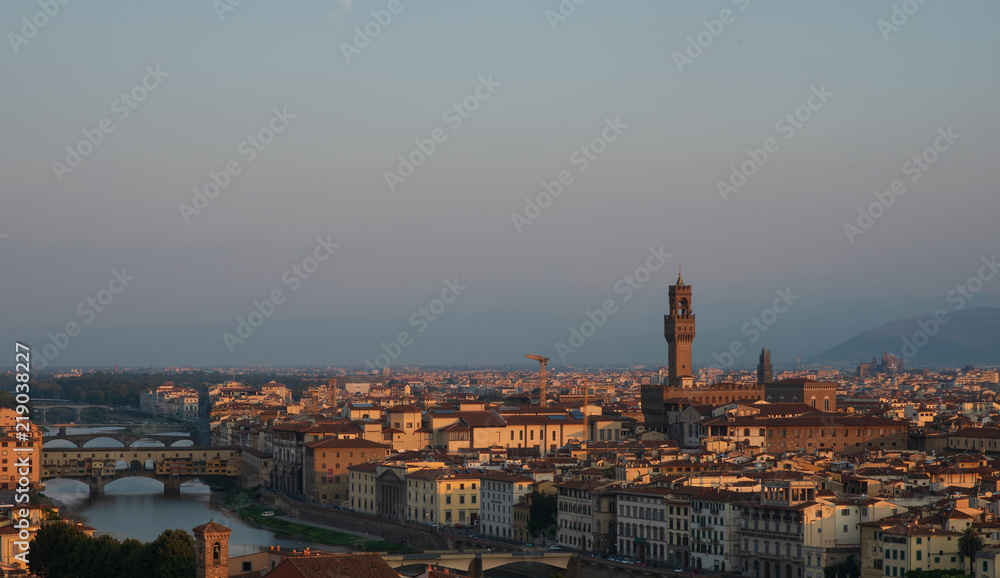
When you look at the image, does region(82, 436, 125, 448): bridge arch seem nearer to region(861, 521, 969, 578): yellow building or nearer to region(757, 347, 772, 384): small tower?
region(757, 347, 772, 384): small tower

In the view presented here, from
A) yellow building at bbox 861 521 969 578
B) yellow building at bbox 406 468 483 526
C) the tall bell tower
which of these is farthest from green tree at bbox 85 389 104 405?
yellow building at bbox 861 521 969 578

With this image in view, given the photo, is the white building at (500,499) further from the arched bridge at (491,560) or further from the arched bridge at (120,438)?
the arched bridge at (120,438)

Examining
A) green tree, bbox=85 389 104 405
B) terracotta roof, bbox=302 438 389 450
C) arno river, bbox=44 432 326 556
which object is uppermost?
terracotta roof, bbox=302 438 389 450

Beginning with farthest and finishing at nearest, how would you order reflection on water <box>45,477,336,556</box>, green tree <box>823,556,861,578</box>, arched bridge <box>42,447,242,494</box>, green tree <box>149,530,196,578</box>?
arched bridge <box>42,447,242,494</box>
reflection on water <box>45,477,336,556</box>
green tree <box>823,556,861,578</box>
green tree <box>149,530,196,578</box>

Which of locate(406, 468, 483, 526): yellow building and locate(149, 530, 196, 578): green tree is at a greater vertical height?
locate(149, 530, 196, 578): green tree

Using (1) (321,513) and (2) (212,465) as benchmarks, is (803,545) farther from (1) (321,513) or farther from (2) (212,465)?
(2) (212,465)

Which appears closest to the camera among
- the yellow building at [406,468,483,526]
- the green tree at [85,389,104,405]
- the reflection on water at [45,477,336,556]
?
the reflection on water at [45,477,336,556]

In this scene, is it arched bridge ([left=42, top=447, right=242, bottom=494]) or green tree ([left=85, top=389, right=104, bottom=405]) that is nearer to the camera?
arched bridge ([left=42, top=447, right=242, bottom=494])

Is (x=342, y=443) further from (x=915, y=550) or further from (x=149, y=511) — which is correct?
(x=915, y=550)
